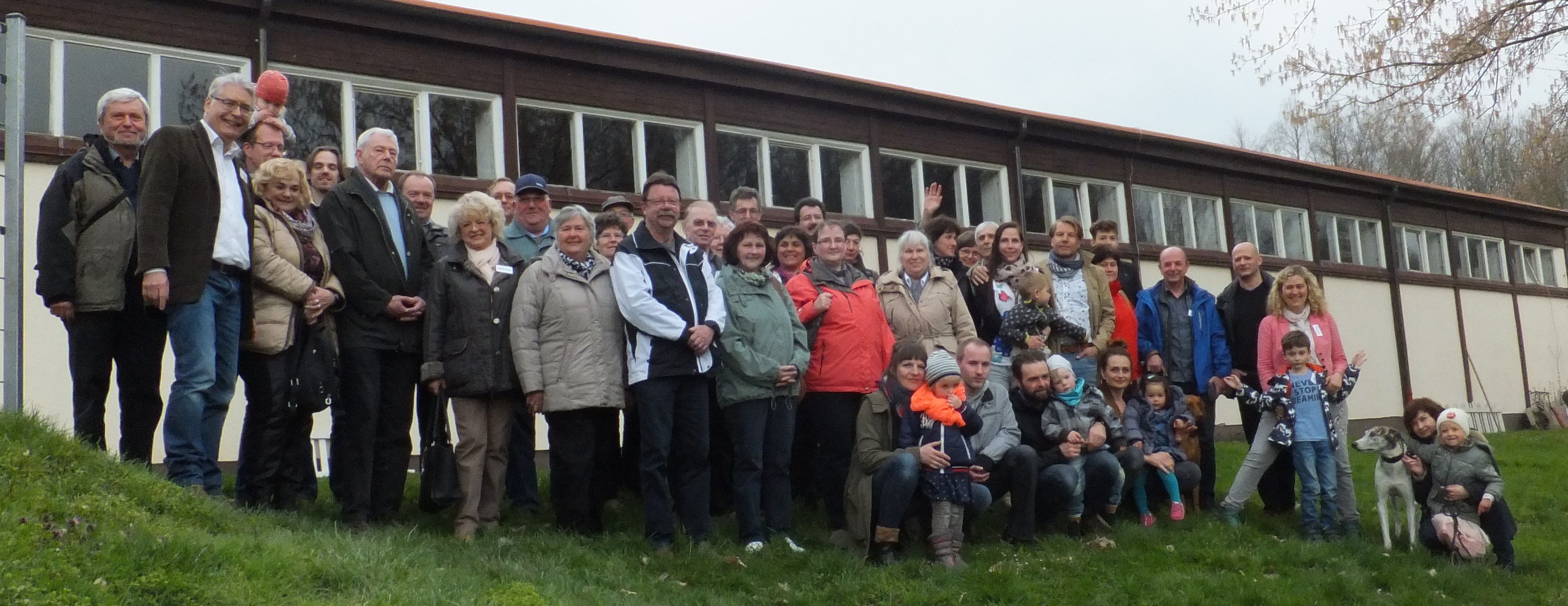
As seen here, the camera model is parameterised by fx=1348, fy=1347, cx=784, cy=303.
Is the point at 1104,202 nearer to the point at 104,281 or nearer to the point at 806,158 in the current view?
the point at 806,158

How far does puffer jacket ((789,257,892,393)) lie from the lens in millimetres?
8016

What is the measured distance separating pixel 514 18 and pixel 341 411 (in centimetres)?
679

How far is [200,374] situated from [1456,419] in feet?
24.0

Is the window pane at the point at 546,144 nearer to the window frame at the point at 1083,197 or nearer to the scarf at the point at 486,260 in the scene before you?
the scarf at the point at 486,260

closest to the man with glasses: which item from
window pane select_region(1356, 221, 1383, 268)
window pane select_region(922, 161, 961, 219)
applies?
window pane select_region(922, 161, 961, 219)

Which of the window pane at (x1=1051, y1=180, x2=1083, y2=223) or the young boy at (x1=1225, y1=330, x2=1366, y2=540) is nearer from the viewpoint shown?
the young boy at (x1=1225, y1=330, x2=1366, y2=540)

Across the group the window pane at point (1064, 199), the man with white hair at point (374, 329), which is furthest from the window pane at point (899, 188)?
the man with white hair at point (374, 329)

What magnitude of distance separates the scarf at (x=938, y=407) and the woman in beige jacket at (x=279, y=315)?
10.5ft

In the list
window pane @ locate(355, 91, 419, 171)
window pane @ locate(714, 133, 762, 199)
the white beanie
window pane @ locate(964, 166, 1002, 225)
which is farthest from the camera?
window pane @ locate(964, 166, 1002, 225)

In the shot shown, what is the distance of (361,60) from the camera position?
12.5 m

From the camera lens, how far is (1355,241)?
934 inches

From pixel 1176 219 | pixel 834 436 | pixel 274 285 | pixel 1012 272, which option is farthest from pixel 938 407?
pixel 1176 219

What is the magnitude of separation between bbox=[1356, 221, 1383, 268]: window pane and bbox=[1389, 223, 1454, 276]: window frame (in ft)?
1.09

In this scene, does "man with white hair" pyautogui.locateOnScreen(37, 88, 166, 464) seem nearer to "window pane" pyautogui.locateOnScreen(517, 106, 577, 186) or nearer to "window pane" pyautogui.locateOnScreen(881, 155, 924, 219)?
"window pane" pyautogui.locateOnScreen(517, 106, 577, 186)
